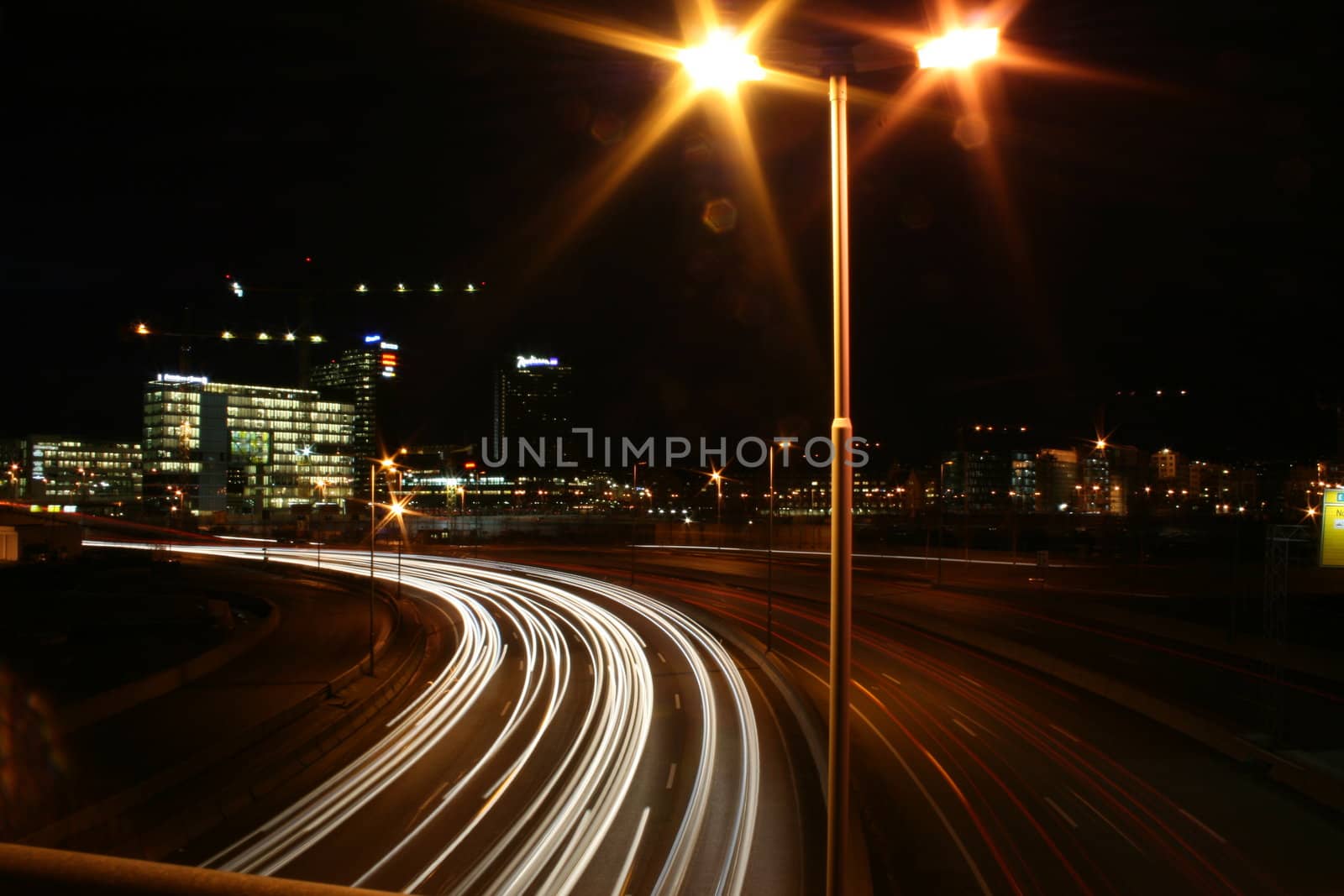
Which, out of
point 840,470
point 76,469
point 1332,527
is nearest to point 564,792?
point 840,470

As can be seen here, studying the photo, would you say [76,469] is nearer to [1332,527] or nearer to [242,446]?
Answer: [242,446]

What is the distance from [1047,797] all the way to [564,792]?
790 cm

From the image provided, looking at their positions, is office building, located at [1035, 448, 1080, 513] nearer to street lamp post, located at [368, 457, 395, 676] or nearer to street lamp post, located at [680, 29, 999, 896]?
street lamp post, located at [368, 457, 395, 676]

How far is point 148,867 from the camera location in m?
2.53

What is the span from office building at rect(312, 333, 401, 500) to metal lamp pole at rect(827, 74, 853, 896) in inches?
7050

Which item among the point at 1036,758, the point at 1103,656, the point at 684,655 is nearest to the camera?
the point at 1036,758

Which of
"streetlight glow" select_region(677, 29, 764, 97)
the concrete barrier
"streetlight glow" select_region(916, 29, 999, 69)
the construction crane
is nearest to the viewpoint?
the concrete barrier

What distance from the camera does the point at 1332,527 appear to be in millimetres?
14359

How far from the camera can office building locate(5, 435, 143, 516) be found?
126000 mm

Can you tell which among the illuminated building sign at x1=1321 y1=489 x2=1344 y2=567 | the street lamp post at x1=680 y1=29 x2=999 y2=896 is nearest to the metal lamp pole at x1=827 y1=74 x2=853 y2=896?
the street lamp post at x1=680 y1=29 x2=999 y2=896

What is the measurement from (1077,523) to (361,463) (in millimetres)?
150429

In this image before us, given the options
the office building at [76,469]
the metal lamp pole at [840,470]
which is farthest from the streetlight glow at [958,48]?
the office building at [76,469]

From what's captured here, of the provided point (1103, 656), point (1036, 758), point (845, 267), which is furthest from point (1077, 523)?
point (845, 267)

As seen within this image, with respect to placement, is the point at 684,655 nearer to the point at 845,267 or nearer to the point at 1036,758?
the point at 1036,758
